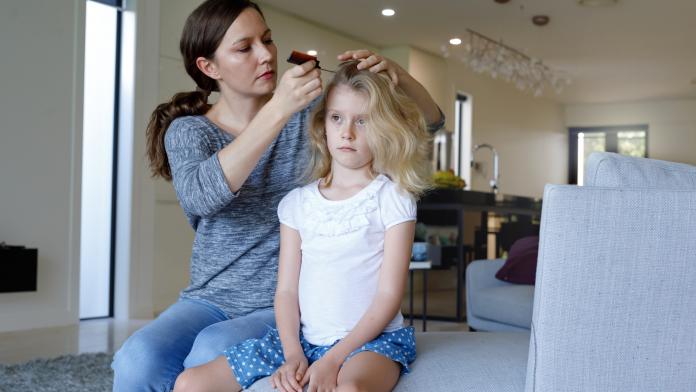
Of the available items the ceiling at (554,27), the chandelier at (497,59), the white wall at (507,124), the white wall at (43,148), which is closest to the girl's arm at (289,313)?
the white wall at (43,148)

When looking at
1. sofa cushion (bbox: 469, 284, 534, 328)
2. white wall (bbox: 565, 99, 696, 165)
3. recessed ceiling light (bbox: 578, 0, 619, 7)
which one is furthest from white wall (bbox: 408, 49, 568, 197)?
sofa cushion (bbox: 469, 284, 534, 328)

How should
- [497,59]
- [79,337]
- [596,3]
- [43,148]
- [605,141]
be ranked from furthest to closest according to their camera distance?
[605,141] → [497,59] → [596,3] → [43,148] → [79,337]

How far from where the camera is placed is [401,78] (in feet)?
5.46

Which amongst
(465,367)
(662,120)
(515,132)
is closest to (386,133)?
(465,367)

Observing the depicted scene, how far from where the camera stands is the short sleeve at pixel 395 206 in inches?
55.9

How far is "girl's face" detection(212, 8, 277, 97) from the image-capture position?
5.44 ft

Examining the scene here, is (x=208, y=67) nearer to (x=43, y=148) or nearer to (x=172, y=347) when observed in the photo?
(x=172, y=347)

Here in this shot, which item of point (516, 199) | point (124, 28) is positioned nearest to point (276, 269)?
point (124, 28)

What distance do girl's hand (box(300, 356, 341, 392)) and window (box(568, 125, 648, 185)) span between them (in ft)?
35.8

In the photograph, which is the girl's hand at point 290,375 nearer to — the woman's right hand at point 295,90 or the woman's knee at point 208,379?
the woman's knee at point 208,379

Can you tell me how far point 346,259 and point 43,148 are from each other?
385cm

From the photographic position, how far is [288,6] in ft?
21.6

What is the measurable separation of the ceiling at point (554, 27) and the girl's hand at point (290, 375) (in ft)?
17.6

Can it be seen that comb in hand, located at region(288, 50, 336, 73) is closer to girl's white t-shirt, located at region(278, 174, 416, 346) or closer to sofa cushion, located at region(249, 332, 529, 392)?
girl's white t-shirt, located at region(278, 174, 416, 346)
